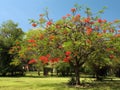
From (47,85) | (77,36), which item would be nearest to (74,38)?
(77,36)

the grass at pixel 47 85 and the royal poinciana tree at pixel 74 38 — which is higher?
the royal poinciana tree at pixel 74 38

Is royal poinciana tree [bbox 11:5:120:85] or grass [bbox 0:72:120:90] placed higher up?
royal poinciana tree [bbox 11:5:120:85]

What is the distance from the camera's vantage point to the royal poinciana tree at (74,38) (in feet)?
78.8

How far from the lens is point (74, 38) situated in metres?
24.5

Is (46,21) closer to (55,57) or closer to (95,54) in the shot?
(55,57)

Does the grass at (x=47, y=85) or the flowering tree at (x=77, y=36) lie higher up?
the flowering tree at (x=77, y=36)

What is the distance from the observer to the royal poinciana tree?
24031 mm

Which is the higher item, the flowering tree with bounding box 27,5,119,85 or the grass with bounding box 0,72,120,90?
the flowering tree with bounding box 27,5,119,85

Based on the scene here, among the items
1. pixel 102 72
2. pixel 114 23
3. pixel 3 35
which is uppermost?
pixel 3 35

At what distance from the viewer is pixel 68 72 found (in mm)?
62625

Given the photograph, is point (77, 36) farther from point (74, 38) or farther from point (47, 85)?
point (47, 85)

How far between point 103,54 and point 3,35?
35.2 meters

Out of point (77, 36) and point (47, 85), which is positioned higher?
point (77, 36)

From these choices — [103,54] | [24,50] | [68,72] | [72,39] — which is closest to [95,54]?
[103,54]
